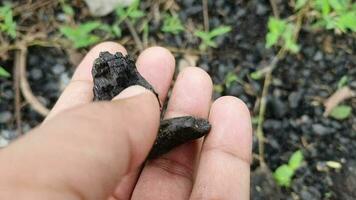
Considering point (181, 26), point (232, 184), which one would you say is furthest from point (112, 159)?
point (181, 26)

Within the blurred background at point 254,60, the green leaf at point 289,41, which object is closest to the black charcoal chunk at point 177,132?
the blurred background at point 254,60

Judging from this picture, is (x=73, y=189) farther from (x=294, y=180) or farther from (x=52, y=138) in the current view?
(x=294, y=180)

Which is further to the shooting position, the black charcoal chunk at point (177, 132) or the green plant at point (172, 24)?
the green plant at point (172, 24)

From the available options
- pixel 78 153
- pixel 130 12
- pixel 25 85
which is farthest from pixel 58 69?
pixel 78 153

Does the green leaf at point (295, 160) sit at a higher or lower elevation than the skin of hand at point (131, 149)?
lower

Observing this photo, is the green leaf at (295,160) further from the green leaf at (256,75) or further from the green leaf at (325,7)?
the green leaf at (325,7)

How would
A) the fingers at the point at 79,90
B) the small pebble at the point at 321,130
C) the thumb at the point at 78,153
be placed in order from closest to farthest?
the thumb at the point at 78,153
the fingers at the point at 79,90
the small pebble at the point at 321,130

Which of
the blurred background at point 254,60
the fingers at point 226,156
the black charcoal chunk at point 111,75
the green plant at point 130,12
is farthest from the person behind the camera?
the green plant at point 130,12
